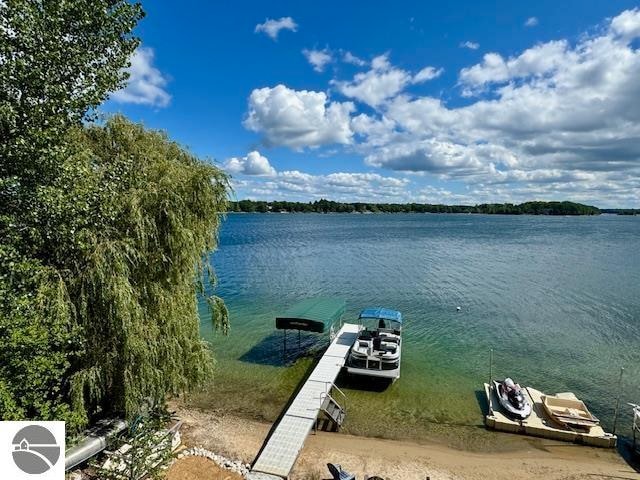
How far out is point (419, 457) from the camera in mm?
13727

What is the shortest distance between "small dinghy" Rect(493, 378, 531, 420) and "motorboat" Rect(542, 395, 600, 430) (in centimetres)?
81

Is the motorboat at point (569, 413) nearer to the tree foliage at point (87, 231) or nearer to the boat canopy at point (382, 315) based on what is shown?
the boat canopy at point (382, 315)

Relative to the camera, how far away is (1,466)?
243 inches

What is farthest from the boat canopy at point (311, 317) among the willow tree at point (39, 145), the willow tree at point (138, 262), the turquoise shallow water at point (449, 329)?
the willow tree at point (39, 145)

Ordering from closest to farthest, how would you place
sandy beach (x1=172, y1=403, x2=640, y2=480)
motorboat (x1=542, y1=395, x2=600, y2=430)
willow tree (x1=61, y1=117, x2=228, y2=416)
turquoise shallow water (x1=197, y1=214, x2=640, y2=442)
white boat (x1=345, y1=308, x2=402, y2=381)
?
willow tree (x1=61, y1=117, x2=228, y2=416) → sandy beach (x1=172, y1=403, x2=640, y2=480) → motorboat (x1=542, y1=395, x2=600, y2=430) → turquoise shallow water (x1=197, y1=214, x2=640, y2=442) → white boat (x1=345, y1=308, x2=402, y2=381)

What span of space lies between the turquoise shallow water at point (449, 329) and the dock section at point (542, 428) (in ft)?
2.57

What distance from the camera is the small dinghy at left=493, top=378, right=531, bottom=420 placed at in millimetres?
15758

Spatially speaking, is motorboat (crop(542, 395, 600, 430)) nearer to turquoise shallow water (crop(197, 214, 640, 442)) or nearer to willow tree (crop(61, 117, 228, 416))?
turquoise shallow water (crop(197, 214, 640, 442))

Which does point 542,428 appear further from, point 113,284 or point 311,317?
point 113,284

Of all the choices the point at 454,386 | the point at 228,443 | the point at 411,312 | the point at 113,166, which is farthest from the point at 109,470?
the point at 411,312

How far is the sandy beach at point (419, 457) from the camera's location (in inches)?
507

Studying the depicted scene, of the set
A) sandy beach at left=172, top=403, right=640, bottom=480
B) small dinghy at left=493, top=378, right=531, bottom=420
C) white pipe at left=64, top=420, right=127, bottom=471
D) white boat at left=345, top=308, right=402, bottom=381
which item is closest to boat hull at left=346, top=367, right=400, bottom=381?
white boat at left=345, top=308, right=402, bottom=381

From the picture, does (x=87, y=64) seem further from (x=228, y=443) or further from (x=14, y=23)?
(x=228, y=443)

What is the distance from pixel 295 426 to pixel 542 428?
9.67 m
